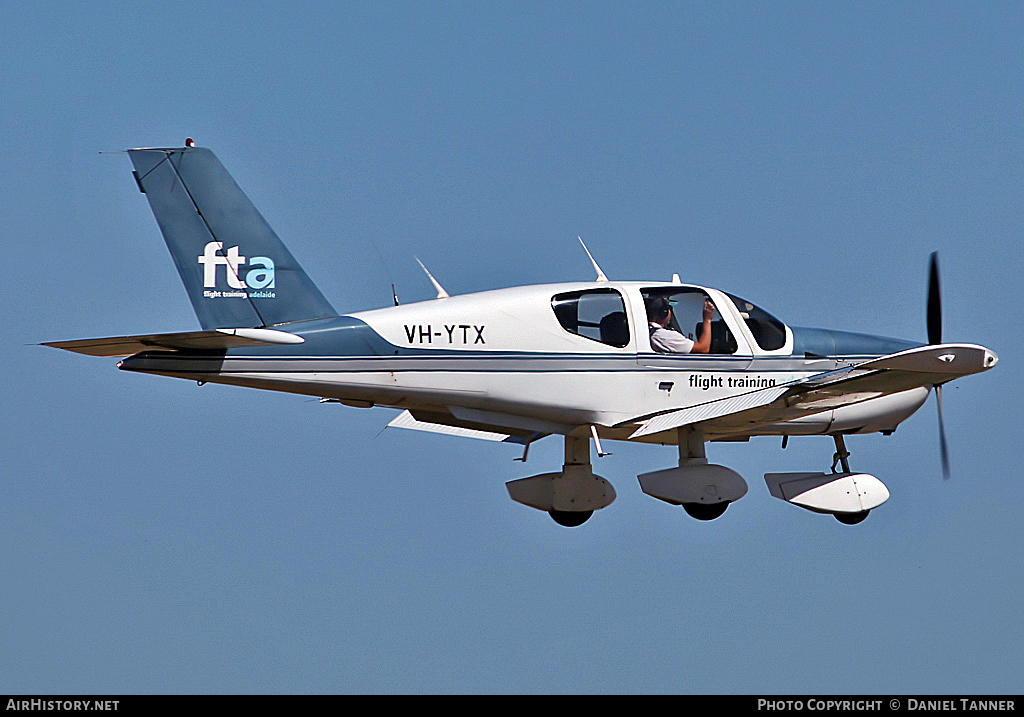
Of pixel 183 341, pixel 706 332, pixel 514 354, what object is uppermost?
pixel 706 332

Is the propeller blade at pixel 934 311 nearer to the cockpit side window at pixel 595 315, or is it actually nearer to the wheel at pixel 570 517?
the cockpit side window at pixel 595 315

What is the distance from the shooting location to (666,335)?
14820 mm

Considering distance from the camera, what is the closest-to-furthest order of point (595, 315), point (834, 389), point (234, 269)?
point (834, 389), point (234, 269), point (595, 315)

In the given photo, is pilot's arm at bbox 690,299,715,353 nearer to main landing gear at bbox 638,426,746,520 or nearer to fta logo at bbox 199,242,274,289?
main landing gear at bbox 638,426,746,520

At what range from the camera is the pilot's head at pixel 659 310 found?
14820 millimetres

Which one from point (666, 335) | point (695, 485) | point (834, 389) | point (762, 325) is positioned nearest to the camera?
point (834, 389)

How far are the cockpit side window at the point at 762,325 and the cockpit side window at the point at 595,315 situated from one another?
146cm

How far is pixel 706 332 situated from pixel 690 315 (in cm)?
27

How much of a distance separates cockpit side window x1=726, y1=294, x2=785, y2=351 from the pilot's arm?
1.15ft

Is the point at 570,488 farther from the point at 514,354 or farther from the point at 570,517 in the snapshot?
the point at 514,354

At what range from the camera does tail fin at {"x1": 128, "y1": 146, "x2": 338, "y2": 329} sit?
14312 mm

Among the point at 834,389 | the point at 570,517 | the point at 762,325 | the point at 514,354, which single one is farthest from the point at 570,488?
the point at 834,389
